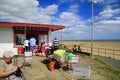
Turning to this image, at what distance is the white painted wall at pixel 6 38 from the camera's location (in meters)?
13.8

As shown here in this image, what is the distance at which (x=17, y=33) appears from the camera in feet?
47.6

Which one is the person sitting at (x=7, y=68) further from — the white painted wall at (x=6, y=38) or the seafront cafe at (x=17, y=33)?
the white painted wall at (x=6, y=38)

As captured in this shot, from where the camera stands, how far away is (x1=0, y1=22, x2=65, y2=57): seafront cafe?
13.8m

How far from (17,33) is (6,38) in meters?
1.10

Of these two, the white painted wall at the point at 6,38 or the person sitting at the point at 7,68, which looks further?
the white painted wall at the point at 6,38

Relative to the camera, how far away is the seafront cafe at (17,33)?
1378 centimetres

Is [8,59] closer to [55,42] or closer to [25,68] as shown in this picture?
[25,68]

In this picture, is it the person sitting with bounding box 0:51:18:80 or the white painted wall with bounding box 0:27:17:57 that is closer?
the person sitting with bounding box 0:51:18:80

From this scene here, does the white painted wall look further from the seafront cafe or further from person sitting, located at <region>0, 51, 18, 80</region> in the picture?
person sitting, located at <region>0, 51, 18, 80</region>

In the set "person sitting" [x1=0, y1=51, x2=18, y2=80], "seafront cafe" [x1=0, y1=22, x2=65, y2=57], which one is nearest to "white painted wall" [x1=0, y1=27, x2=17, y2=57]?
"seafront cafe" [x1=0, y1=22, x2=65, y2=57]

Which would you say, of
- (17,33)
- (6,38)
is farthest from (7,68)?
(17,33)

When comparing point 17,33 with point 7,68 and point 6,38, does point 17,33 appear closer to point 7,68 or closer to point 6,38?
point 6,38

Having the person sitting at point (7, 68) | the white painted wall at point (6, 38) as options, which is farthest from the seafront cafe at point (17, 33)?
the person sitting at point (7, 68)

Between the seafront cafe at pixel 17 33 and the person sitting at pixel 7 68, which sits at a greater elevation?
the seafront cafe at pixel 17 33
